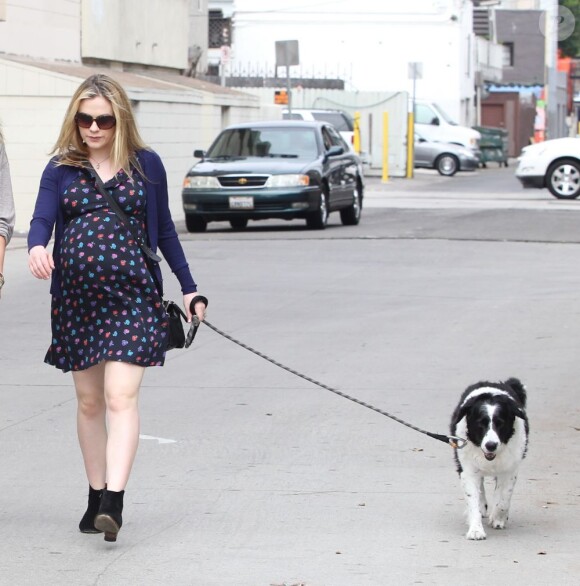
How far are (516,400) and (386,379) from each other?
3700mm

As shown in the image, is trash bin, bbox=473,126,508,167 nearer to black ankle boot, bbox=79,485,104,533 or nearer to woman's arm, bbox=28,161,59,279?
black ankle boot, bbox=79,485,104,533

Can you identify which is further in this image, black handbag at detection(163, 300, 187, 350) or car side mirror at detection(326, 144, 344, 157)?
car side mirror at detection(326, 144, 344, 157)

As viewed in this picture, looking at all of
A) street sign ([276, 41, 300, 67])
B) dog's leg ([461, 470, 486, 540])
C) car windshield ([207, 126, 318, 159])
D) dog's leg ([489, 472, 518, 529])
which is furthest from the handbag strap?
street sign ([276, 41, 300, 67])

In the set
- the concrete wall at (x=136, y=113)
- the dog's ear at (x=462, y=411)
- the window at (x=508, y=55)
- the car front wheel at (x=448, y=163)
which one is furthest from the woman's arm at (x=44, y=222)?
the window at (x=508, y=55)

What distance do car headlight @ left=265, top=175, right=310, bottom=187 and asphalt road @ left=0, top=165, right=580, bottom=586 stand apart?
Answer: 4.70 meters

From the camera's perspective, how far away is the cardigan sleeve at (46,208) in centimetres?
592

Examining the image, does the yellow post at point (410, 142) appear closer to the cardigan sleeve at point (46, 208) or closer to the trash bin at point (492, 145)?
the trash bin at point (492, 145)

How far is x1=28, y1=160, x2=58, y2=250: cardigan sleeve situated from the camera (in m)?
5.92

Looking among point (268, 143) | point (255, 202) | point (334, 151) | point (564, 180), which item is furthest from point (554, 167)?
point (255, 202)

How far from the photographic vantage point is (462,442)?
20.9 feet

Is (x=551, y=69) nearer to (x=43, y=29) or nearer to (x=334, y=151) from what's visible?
(x=43, y=29)

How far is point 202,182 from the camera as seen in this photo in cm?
2303

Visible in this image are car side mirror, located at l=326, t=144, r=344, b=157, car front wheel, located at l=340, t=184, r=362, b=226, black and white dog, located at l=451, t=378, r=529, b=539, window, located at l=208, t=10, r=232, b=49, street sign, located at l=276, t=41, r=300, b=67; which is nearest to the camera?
black and white dog, located at l=451, t=378, r=529, b=539

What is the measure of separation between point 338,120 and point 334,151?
17439mm
